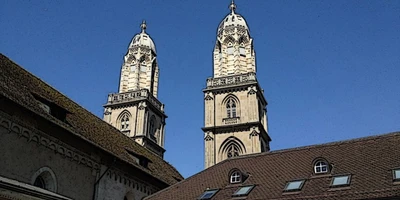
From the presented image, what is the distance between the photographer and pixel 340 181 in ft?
62.5

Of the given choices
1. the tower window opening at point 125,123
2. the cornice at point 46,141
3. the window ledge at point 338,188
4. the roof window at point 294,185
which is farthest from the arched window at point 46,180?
the tower window opening at point 125,123

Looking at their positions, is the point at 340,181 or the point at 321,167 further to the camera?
the point at 321,167

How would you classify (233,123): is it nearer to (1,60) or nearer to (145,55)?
(145,55)

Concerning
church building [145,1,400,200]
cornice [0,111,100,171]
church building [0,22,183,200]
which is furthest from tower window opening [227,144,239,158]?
cornice [0,111,100,171]

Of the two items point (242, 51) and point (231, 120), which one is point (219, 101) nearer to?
point (231, 120)

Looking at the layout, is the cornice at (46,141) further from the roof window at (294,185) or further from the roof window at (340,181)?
the roof window at (340,181)

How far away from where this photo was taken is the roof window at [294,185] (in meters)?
19.6

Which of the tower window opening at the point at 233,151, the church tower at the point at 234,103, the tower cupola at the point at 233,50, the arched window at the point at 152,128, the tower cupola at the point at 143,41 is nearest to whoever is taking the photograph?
the tower window opening at the point at 233,151

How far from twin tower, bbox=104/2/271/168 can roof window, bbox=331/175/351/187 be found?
24.7 m

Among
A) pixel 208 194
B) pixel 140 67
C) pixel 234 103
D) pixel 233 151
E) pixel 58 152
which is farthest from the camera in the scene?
pixel 140 67

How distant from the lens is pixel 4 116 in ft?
57.9

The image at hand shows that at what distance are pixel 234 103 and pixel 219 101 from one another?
1852 millimetres

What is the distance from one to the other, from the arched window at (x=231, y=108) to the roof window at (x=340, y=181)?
91.3 ft

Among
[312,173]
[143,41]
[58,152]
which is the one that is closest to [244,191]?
[312,173]
